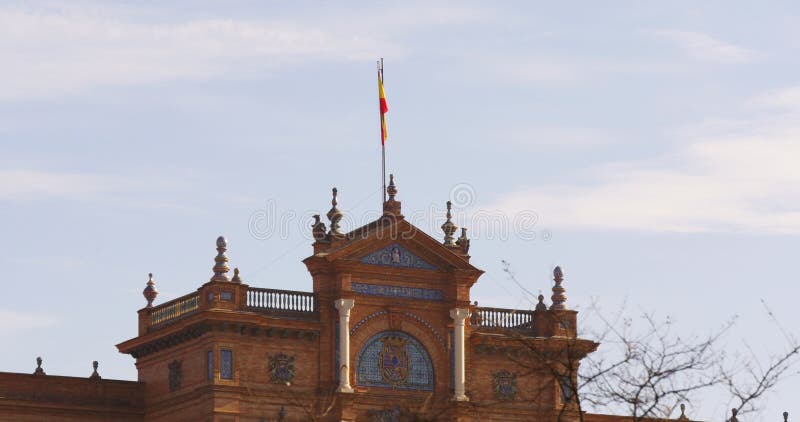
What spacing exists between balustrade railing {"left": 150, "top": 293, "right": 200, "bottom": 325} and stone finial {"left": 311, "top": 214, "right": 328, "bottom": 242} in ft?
17.8

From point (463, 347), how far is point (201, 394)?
36.8 ft

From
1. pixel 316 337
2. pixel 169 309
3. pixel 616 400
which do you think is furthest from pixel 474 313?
pixel 616 400

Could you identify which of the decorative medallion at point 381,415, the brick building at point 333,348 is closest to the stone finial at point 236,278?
the brick building at point 333,348

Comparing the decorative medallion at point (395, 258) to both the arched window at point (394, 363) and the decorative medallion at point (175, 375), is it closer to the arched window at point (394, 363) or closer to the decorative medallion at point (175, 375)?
the arched window at point (394, 363)

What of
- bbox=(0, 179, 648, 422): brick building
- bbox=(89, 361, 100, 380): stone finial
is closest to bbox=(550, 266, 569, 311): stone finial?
bbox=(0, 179, 648, 422): brick building

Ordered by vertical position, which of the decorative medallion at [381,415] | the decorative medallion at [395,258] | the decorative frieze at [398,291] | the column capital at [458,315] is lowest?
the decorative medallion at [381,415]

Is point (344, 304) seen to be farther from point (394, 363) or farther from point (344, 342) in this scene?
point (394, 363)

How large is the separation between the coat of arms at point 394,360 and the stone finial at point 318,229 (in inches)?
190

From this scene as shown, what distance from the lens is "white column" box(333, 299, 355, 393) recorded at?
260 ft

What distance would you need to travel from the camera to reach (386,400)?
80312mm

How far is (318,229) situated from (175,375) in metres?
8.15

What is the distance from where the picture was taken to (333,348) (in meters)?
79.9

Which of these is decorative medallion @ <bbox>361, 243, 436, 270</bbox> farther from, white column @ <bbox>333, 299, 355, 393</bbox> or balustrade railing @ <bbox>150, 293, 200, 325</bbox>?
balustrade railing @ <bbox>150, 293, 200, 325</bbox>

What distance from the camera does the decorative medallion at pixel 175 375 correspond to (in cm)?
7988
